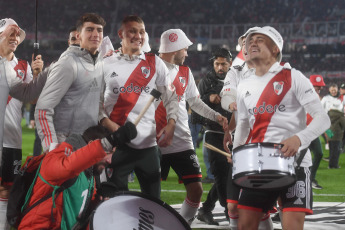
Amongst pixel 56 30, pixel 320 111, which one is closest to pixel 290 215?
pixel 320 111

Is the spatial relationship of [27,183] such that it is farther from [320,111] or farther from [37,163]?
→ [320,111]

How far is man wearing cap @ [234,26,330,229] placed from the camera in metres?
4.13

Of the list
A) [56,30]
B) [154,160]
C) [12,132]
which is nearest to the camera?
[154,160]

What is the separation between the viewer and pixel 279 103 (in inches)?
167

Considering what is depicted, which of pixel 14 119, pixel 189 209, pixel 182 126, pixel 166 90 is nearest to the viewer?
pixel 166 90

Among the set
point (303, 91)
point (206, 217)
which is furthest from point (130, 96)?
point (206, 217)

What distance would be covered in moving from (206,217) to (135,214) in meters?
2.41

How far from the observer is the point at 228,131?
5.46 m

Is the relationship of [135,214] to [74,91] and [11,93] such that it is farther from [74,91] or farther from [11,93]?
[11,93]

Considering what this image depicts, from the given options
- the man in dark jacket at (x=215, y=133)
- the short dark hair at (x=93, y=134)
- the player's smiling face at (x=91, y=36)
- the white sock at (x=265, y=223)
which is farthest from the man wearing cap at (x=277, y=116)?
the man in dark jacket at (x=215, y=133)

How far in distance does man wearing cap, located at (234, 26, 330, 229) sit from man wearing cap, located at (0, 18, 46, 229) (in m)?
1.58

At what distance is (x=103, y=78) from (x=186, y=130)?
1.39m

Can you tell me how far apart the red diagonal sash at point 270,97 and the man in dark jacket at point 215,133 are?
7.14 feet

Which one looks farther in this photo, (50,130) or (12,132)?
(12,132)
